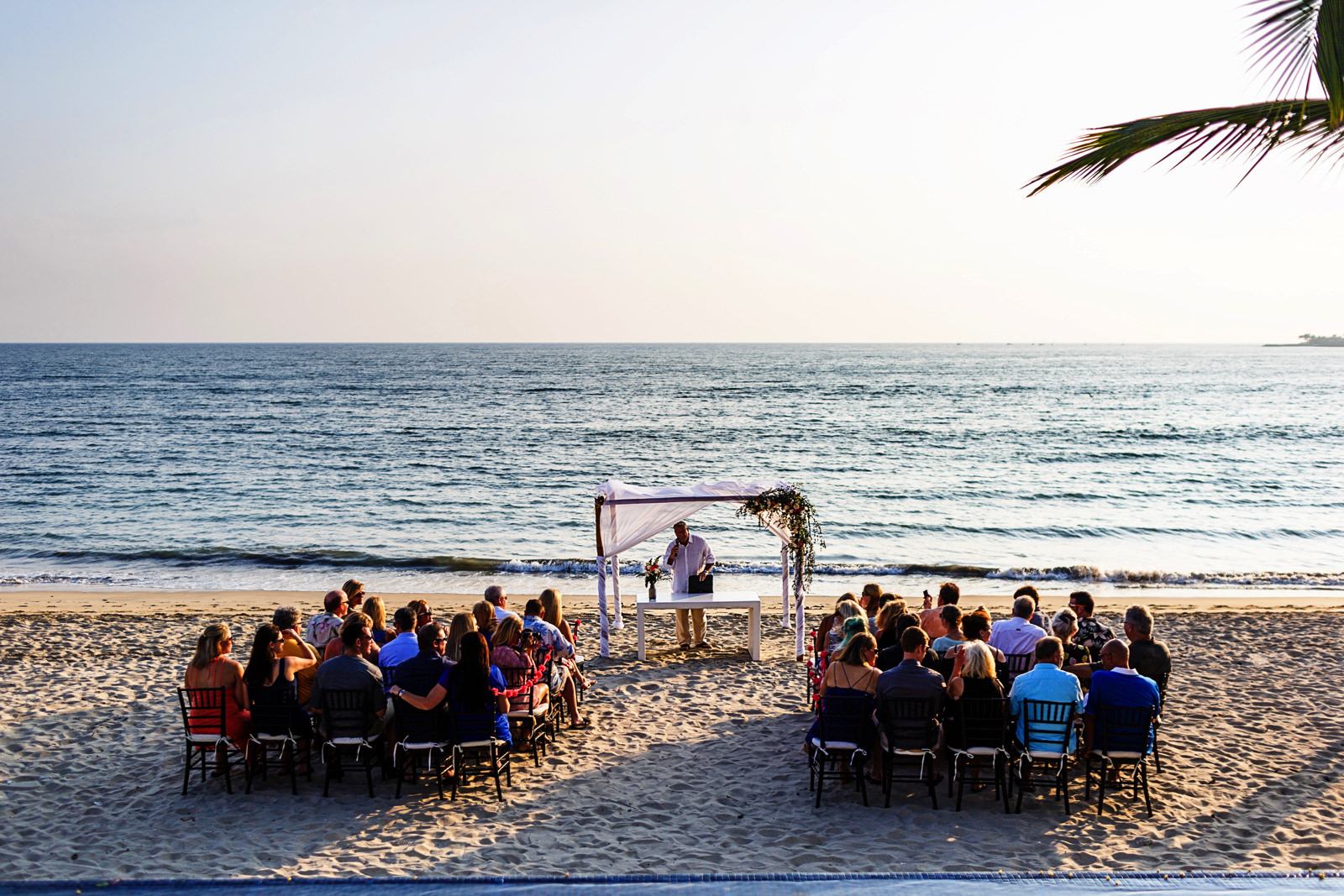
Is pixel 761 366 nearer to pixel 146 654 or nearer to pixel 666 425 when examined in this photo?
pixel 666 425

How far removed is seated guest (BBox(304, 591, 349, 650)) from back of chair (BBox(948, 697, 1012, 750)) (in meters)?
5.09

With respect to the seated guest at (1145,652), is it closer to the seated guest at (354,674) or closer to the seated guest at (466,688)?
the seated guest at (466,688)

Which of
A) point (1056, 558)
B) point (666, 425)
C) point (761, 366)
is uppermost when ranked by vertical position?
point (761, 366)

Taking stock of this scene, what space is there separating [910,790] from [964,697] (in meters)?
0.94

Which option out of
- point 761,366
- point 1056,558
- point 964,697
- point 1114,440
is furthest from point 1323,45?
point 761,366

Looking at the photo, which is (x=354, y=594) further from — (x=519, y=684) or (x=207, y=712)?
(x=519, y=684)

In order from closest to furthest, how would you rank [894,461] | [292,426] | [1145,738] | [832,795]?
[1145,738], [832,795], [894,461], [292,426]

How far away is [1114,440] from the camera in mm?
40219

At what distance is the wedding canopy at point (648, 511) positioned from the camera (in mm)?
10430

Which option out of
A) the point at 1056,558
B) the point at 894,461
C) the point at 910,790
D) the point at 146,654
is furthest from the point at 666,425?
the point at 910,790

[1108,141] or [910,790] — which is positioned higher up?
[1108,141]

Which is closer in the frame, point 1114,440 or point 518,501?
point 518,501

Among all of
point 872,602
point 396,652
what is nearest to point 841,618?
point 872,602

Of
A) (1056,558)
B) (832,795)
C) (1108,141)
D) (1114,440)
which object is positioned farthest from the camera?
(1114,440)
